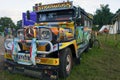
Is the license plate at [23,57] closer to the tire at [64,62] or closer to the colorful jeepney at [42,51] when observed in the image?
the colorful jeepney at [42,51]

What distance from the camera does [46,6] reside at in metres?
8.72

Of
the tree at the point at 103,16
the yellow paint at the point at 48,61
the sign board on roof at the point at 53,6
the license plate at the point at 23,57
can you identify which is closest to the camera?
the yellow paint at the point at 48,61

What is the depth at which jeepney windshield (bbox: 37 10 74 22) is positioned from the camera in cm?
818

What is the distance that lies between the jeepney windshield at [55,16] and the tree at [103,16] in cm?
5466

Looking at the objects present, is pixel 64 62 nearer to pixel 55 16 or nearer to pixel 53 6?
pixel 55 16

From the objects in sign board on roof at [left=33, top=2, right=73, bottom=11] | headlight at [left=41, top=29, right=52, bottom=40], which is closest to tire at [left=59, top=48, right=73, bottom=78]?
headlight at [left=41, top=29, right=52, bottom=40]

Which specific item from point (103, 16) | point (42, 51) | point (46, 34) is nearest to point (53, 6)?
point (46, 34)

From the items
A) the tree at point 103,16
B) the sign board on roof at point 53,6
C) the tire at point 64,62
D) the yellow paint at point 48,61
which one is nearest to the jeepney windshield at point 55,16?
the sign board on roof at point 53,6

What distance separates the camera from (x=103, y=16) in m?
62.6

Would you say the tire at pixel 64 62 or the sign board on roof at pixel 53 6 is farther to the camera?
the sign board on roof at pixel 53 6

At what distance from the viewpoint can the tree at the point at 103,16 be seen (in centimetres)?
6312

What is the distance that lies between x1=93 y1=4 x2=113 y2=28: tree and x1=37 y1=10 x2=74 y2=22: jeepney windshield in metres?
54.7

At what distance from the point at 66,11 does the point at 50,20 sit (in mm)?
805

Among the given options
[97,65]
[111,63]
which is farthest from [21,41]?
[111,63]
